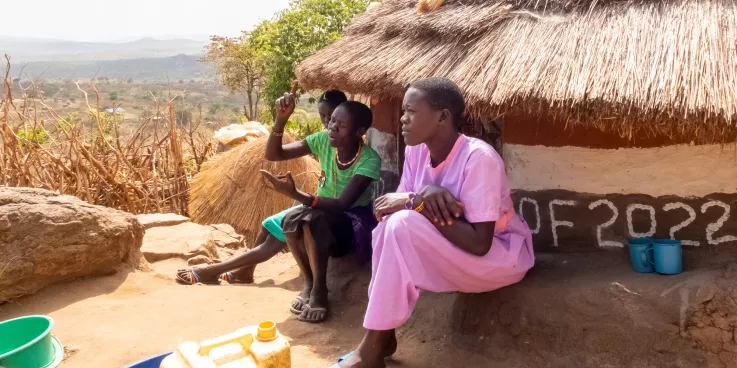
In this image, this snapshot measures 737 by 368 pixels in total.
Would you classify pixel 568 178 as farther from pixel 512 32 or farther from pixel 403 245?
pixel 403 245

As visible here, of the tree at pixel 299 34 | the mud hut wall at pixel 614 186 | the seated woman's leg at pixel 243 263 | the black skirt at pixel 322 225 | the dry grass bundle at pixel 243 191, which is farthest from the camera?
the tree at pixel 299 34

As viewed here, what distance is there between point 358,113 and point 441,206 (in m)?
1.30

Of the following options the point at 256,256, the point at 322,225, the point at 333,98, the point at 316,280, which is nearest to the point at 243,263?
the point at 256,256

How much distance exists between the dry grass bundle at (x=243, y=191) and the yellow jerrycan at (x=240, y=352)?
154 inches

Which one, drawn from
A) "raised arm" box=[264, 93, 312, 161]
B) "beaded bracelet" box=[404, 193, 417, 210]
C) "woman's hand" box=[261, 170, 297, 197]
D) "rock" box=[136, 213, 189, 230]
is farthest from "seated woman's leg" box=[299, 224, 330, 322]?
"rock" box=[136, 213, 189, 230]

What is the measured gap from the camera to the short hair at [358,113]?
3588 millimetres

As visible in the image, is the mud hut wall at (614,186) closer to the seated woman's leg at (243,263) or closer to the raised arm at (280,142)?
the raised arm at (280,142)

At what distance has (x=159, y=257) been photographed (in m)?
4.75

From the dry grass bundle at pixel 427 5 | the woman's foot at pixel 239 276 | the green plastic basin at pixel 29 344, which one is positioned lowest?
the woman's foot at pixel 239 276

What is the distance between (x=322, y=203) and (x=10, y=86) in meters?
3.39

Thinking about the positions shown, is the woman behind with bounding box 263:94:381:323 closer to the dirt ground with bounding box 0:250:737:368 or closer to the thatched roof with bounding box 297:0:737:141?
the dirt ground with bounding box 0:250:737:368

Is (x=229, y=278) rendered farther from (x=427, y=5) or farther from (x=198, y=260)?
(x=427, y=5)

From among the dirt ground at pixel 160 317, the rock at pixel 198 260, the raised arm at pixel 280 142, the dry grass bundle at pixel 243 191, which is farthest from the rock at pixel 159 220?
the raised arm at pixel 280 142

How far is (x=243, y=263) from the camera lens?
4.18 meters
